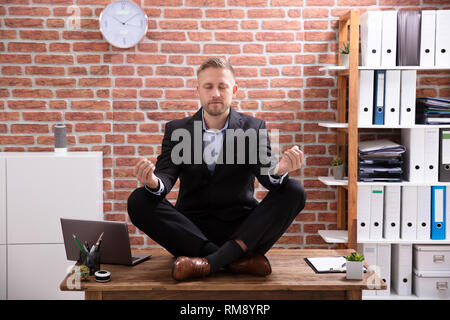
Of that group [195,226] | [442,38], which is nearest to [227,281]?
[195,226]

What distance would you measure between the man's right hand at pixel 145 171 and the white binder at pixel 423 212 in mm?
1858

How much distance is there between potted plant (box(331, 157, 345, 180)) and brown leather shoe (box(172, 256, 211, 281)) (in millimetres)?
1448

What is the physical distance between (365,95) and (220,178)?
4.18 feet

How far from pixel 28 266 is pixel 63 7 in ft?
5.62

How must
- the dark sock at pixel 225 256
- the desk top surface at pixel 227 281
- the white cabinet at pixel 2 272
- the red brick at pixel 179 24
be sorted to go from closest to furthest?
1. the desk top surface at pixel 227 281
2. the dark sock at pixel 225 256
3. the white cabinet at pixel 2 272
4. the red brick at pixel 179 24

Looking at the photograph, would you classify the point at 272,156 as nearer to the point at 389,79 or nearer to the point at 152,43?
Result: the point at 389,79

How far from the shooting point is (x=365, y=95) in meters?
3.15

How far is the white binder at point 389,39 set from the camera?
310 centimetres

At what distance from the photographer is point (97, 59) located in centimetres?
339

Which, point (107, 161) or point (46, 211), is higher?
point (107, 161)

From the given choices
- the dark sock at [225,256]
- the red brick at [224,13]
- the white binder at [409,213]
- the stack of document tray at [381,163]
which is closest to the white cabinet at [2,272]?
→ the dark sock at [225,256]
